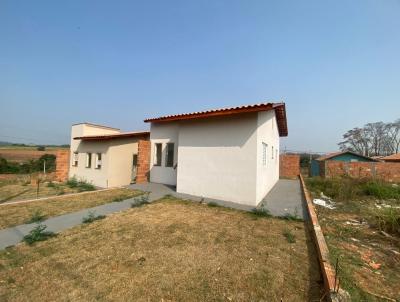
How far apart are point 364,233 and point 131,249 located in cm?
578

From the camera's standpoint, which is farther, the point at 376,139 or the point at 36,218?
the point at 376,139

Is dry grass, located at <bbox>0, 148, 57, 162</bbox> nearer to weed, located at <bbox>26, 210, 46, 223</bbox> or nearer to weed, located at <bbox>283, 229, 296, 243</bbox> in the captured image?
weed, located at <bbox>26, 210, 46, 223</bbox>

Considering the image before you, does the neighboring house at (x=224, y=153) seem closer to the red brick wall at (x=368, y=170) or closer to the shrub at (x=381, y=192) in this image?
the shrub at (x=381, y=192)

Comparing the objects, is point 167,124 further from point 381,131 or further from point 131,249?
point 381,131

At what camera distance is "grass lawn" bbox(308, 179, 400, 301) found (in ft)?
10.9

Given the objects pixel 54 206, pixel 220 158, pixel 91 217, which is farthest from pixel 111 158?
pixel 220 158

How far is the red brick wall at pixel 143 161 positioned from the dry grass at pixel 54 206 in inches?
79.5

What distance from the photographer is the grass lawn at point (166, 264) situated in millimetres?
3217

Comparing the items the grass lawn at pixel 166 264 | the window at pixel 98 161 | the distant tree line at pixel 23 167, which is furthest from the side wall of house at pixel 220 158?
the distant tree line at pixel 23 167

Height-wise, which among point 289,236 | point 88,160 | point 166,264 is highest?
point 88,160

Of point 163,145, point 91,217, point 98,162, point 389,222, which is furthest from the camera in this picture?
point 98,162

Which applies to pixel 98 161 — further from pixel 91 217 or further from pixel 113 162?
pixel 91 217

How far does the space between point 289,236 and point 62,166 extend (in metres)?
18.7

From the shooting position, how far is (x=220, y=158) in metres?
8.58
